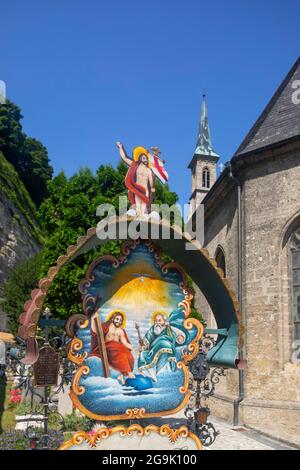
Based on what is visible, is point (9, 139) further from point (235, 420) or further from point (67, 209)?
point (235, 420)

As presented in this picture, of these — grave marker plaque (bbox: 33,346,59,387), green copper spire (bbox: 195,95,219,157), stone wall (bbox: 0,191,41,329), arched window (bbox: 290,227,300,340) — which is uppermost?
green copper spire (bbox: 195,95,219,157)

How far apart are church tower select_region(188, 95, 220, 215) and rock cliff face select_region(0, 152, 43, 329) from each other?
56.4 feet

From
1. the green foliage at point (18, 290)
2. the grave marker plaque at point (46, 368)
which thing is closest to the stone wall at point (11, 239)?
the green foliage at point (18, 290)

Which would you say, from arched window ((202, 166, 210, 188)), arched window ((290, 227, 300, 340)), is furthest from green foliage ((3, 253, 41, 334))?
arched window ((202, 166, 210, 188))

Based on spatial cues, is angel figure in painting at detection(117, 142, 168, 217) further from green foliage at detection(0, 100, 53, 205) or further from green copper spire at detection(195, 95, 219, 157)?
green copper spire at detection(195, 95, 219, 157)

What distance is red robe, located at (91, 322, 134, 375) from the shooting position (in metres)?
7.22

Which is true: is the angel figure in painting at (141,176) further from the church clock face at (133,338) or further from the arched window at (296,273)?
the arched window at (296,273)

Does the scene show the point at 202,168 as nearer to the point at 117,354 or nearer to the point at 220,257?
the point at 220,257

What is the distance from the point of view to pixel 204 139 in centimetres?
4869

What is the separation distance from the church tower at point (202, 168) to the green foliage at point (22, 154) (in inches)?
623

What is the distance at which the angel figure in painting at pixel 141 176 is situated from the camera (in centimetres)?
773

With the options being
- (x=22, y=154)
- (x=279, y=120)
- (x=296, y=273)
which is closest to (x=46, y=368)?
(x=296, y=273)

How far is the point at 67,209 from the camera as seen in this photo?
1925 cm

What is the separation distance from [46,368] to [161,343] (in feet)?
6.81
